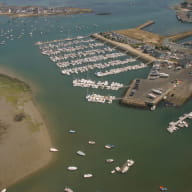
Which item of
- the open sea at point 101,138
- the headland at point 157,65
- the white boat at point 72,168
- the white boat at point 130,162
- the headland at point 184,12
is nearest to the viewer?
the open sea at point 101,138

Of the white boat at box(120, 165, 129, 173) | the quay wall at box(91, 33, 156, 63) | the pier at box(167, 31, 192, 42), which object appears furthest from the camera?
the pier at box(167, 31, 192, 42)

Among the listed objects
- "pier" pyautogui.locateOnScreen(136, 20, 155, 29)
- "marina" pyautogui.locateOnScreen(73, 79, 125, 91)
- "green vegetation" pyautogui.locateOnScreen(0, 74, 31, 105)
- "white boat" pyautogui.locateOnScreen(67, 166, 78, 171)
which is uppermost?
"pier" pyautogui.locateOnScreen(136, 20, 155, 29)

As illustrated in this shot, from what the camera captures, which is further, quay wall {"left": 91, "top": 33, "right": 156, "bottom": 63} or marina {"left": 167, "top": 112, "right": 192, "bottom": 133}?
quay wall {"left": 91, "top": 33, "right": 156, "bottom": 63}

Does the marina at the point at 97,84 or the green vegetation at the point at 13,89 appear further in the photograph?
the marina at the point at 97,84

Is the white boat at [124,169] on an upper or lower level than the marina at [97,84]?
lower

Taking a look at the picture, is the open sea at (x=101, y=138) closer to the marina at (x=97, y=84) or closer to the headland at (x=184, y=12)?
the marina at (x=97, y=84)

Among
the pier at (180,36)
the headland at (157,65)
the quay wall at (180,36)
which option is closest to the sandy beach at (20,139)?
the headland at (157,65)

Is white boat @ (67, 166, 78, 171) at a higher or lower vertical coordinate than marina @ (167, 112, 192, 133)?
lower

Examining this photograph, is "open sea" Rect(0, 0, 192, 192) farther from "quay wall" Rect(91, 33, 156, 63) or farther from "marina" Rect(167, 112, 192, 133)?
"quay wall" Rect(91, 33, 156, 63)

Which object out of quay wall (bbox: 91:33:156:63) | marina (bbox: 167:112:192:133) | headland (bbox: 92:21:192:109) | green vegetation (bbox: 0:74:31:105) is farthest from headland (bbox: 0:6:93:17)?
marina (bbox: 167:112:192:133)

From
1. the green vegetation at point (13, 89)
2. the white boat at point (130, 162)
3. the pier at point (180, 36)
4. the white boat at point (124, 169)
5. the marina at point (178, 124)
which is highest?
the pier at point (180, 36)
